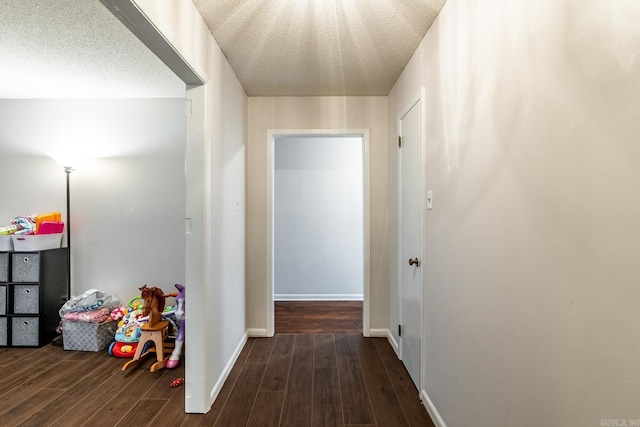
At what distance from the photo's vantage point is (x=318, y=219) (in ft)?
14.2

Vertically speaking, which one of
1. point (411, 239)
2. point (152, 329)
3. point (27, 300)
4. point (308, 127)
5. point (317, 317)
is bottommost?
point (317, 317)

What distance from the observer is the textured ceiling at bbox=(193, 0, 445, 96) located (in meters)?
1.74

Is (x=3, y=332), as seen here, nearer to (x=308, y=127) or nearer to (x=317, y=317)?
(x=317, y=317)

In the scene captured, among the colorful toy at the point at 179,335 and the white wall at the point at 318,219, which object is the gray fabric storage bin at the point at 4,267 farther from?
the white wall at the point at 318,219

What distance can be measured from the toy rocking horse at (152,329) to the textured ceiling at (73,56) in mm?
1909

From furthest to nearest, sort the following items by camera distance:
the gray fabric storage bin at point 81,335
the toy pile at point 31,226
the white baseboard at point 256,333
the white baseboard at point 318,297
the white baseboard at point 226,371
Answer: the white baseboard at point 318,297 → the white baseboard at point 256,333 → the toy pile at point 31,226 → the gray fabric storage bin at point 81,335 → the white baseboard at point 226,371

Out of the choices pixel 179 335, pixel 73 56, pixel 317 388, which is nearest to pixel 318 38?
pixel 73 56

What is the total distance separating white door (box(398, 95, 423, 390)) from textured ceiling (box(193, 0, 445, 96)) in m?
0.48

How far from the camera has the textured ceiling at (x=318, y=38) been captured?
5.69ft

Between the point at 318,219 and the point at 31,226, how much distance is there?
10.3ft

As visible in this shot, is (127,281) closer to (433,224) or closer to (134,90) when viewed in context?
(134,90)

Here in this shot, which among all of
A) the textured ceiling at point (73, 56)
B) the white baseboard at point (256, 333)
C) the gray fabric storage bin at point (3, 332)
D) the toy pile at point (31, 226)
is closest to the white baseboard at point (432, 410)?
the white baseboard at point (256, 333)

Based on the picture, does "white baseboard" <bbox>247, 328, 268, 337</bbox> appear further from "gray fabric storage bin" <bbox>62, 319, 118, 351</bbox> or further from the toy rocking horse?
"gray fabric storage bin" <bbox>62, 319, 118, 351</bbox>

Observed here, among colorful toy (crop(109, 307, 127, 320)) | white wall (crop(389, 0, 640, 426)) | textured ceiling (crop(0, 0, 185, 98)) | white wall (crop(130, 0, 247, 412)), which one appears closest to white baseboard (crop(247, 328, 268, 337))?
white wall (crop(130, 0, 247, 412))
